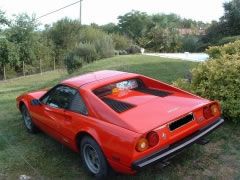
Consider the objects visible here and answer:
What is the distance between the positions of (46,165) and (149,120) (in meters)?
2.01

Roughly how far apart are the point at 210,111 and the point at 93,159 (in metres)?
1.77

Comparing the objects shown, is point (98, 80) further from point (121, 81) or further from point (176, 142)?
point (176, 142)

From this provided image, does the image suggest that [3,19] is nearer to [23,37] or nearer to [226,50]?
[23,37]

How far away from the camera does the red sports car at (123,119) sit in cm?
456

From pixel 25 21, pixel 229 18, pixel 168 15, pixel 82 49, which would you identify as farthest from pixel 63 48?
pixel 168 15

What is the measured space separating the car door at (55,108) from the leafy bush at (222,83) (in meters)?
2.45

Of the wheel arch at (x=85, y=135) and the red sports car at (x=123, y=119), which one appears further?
the wheel arch at (x=85, y=135)

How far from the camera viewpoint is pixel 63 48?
39.8m

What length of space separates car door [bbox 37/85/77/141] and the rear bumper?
167cm

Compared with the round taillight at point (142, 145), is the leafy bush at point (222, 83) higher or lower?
higher

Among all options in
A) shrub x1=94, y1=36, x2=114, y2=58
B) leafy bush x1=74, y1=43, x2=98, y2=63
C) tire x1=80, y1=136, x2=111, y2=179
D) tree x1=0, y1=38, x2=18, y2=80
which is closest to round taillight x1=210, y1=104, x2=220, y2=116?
tire x1=80, y1=136, x2=111, y2=179

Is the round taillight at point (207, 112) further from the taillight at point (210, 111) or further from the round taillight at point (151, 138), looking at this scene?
the round taillight at point (151, 138)

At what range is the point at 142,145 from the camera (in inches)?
177

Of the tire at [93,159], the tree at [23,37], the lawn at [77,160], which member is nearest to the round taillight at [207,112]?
the lawn at [77,160]
